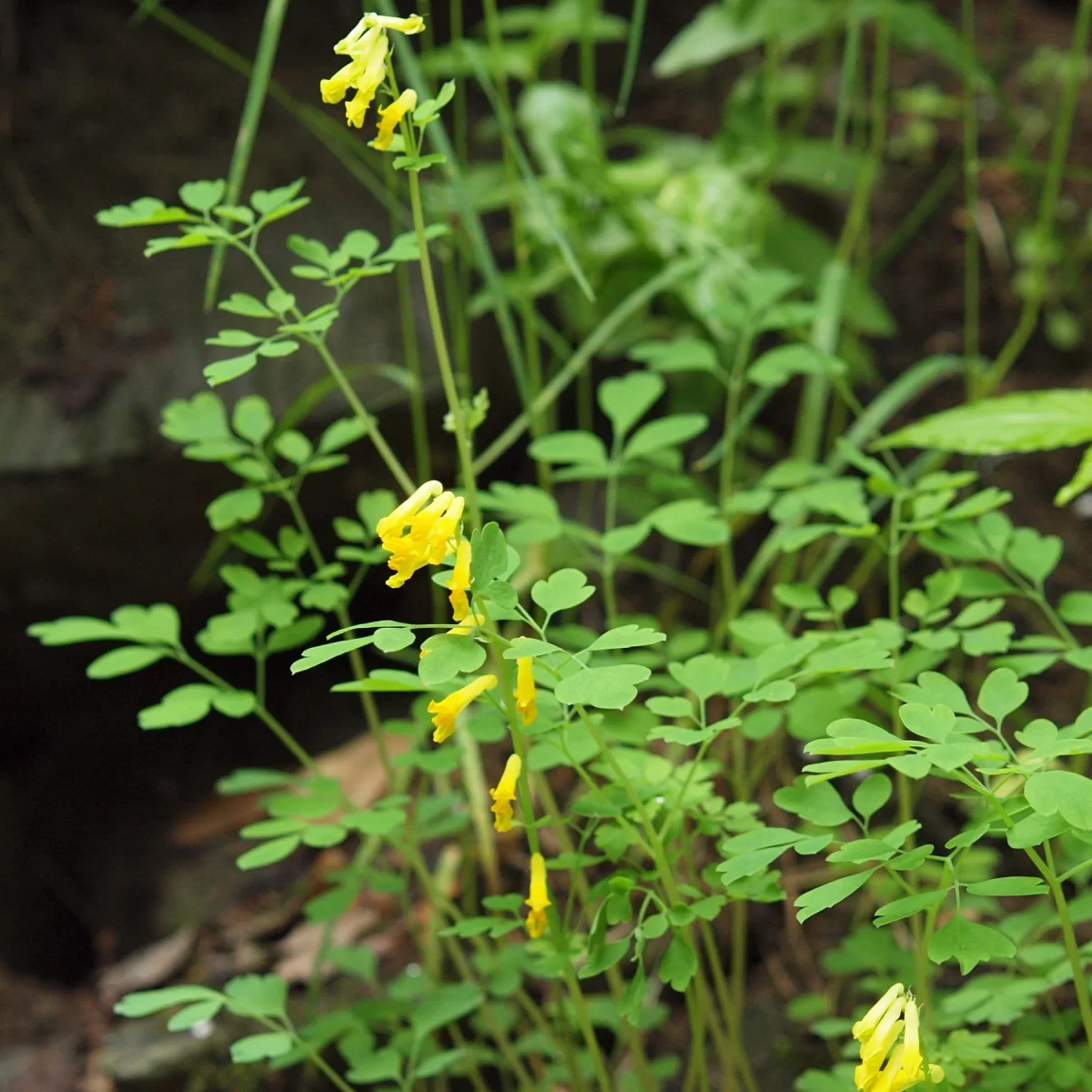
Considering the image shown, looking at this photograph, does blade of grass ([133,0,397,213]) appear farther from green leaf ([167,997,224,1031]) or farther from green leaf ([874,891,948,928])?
green leaf ([874,891,948,928])

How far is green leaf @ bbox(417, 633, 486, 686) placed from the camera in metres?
0.75

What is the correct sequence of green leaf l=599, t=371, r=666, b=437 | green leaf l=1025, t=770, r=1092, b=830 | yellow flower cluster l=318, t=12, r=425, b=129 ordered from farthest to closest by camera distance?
green leaf l=599, t=371, r=666, b=437, yellow flower cluster l=318, t=12, r=425, b=129, green leaf l=1025, t=770, r=1092, b=830

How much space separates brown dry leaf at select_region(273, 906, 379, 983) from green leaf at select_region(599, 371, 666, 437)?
95 cm

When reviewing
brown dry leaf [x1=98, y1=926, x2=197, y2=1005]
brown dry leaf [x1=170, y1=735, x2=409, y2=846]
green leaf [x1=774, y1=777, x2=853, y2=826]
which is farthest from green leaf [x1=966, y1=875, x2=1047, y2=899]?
brown dry leaf [x1=98, y1=926, x2=197, y2=1005]

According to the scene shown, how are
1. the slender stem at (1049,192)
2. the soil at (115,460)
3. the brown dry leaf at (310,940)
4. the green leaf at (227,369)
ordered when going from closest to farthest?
the green leaf at (227,369) → the slender stem at (1049,192) → the brown dry leaf at (310,940) → the soil at (115,460)

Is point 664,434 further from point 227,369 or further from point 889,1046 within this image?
point 889,1046

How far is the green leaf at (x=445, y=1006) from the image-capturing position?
43.5 inches

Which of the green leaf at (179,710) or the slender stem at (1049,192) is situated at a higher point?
the slender stem at (1049,192)

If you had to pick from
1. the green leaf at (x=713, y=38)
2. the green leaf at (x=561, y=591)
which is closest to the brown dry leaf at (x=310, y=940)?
the green leaf at (x=561, y=591)

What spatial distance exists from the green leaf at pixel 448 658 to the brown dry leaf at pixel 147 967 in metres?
1.39

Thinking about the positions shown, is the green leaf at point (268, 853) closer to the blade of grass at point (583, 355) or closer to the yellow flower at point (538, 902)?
the yellow flower at point (538, 902)

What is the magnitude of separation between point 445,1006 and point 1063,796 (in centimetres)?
67

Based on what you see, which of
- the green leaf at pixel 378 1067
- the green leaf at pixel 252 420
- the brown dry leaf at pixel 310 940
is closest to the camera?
the green leaf at pixel 378 1067

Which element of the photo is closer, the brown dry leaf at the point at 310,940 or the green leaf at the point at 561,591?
the green leaf at the point at 561,591
